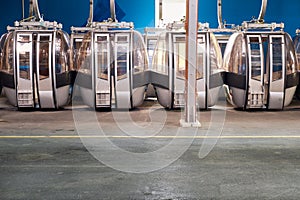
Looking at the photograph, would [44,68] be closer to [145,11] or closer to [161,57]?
[161,57]

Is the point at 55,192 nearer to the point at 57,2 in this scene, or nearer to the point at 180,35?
the point at 180,35

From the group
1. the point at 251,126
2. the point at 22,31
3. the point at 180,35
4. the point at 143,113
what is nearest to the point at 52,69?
the point at 22,31

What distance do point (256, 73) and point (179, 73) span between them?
188cm

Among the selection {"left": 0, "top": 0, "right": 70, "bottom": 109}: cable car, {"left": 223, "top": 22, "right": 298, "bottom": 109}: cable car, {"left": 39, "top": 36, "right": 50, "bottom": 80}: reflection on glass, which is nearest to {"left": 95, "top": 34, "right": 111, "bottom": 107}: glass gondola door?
{"left": 0, "top": 0, "right": 70, "bottom": 109}: cable car

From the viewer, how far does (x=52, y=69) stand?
34.7ft

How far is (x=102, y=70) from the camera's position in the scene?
10.5m

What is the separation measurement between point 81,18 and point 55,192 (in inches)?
433

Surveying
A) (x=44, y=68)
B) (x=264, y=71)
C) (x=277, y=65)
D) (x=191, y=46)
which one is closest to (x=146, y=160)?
(x=191, y=46)

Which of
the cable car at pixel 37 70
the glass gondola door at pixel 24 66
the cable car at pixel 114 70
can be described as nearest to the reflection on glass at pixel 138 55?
the cable car at pixel 114 70

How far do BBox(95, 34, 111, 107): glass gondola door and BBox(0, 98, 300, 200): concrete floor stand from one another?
0.68 meters

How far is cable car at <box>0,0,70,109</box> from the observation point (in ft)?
34.7

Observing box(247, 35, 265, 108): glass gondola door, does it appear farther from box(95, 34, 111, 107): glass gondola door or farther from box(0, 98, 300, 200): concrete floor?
box(95, 34, 111, 107): glass gondola door

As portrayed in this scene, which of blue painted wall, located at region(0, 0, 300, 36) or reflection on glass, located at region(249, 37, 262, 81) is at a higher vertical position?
blue painted wall, located at region(0, 0, 300, 36)

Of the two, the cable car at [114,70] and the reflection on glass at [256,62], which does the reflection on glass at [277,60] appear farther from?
the cable car at [114,70]
